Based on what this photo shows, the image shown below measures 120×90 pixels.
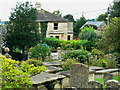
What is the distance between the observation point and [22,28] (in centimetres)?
1509

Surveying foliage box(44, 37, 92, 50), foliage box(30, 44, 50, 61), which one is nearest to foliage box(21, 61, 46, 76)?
foliage box(30, 44, 50, 61)

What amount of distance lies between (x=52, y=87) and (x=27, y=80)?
1.43m

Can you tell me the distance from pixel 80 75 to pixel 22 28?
29.6 ft

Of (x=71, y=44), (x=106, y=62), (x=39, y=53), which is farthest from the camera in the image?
(x=71, y=44)

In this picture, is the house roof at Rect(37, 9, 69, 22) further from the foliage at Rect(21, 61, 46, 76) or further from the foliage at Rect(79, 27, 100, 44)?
the foliage at Rect(21, 61, 46, 76)

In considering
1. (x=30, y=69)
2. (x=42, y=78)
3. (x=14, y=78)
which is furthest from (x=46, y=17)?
(x=14, y=78)

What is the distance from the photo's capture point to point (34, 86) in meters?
5.95

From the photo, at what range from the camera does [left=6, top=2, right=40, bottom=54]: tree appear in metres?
14.9

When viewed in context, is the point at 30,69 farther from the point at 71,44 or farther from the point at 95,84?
the point at 71,44

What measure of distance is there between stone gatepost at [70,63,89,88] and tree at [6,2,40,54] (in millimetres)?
7964

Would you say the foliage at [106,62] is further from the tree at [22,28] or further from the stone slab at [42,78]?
the stone slab at [42,78]

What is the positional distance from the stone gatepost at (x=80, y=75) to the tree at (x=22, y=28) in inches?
314

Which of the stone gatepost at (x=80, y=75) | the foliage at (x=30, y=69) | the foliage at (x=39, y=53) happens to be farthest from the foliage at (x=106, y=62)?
the foliage at (x=30, y=69)

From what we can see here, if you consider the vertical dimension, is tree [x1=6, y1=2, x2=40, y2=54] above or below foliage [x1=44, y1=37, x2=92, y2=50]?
above
